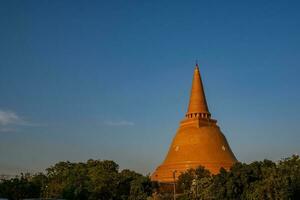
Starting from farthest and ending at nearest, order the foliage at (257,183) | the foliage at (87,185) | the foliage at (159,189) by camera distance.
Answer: the foliage at (87,185), the foliage at (159,189), the foliage at (257,183)

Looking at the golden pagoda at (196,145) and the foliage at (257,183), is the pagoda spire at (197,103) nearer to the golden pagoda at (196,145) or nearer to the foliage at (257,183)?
the golden pagoda at (196,145)

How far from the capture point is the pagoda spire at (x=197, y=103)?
212 feet

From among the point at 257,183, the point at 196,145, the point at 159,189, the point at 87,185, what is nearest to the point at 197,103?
the point at 196,145

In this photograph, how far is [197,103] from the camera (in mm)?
64750

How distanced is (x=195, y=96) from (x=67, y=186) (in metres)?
23.0

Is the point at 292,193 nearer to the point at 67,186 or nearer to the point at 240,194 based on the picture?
the point at 240,194

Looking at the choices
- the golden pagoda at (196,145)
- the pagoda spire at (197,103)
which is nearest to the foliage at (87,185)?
the golden pagoda at (196,145)

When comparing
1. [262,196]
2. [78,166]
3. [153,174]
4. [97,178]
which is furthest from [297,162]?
[78,166]

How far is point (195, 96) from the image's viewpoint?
213ft

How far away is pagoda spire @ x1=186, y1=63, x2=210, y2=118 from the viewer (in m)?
64.7

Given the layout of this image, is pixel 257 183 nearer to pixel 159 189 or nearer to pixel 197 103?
pixel 159 189

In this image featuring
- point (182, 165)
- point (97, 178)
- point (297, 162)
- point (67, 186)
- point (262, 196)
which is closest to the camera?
point (262, 196)

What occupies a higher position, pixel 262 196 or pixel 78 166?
pixel 78 166

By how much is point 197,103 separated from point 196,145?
6.15m
